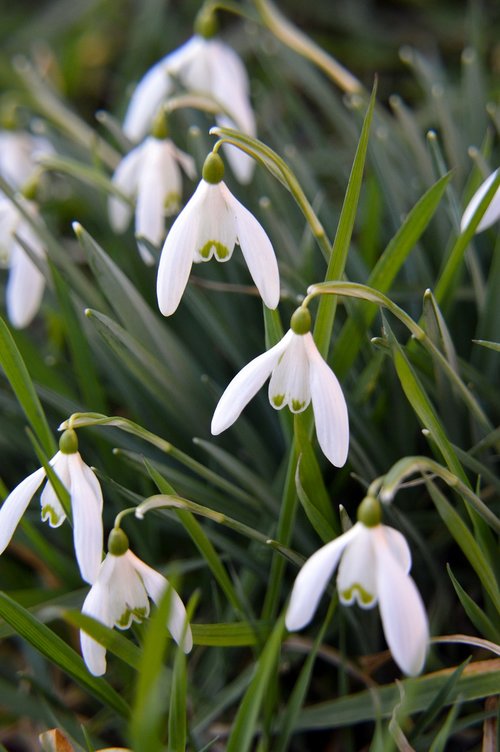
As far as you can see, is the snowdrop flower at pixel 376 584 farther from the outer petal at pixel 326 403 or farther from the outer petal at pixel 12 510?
the outer petal at pixel 12 510

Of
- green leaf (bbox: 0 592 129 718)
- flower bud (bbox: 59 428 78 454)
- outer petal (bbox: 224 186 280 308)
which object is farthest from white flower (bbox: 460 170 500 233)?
green leaf (bbox: 0 592 129 718)

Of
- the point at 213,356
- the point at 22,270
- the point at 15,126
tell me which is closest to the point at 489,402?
the point at 213,356

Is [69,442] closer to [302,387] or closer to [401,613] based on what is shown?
[302,387]

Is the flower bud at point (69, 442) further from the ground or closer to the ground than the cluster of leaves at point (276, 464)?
further from the ground

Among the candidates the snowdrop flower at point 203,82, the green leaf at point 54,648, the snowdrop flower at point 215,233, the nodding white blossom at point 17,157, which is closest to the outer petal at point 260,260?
the snowdrop flower at point 215,233

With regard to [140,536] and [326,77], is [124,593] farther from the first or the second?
[326,77]

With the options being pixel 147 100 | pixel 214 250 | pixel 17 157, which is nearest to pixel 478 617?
pixel 214 250
